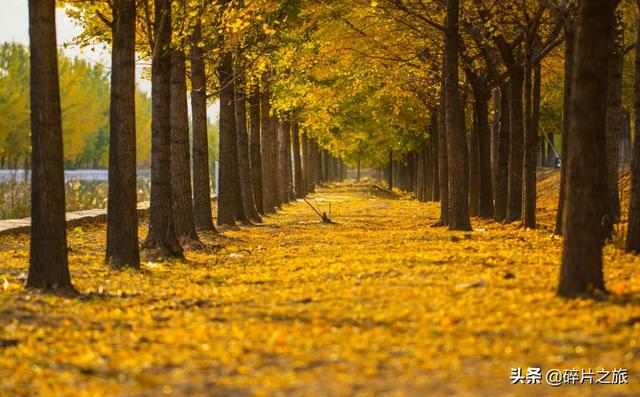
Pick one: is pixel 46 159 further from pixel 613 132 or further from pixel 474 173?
pixel 474 173

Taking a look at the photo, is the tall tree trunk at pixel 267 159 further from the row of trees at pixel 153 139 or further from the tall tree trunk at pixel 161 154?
the tall tree trunk at pixel 161 154

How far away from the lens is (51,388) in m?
6.46

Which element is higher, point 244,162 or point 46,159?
point 244,162

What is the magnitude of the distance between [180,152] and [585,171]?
10.6 metres

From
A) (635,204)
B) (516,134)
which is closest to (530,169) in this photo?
(516,134)

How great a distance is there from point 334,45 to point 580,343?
55.9 ft

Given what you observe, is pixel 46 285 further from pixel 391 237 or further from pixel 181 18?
pixel 391 237

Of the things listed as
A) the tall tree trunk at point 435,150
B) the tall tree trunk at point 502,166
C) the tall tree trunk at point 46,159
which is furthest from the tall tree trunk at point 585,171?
the tall tree trunk at point 435,150

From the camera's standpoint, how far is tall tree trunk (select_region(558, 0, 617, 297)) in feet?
28.8

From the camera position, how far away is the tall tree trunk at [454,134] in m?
19.7

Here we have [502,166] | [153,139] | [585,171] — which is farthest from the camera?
[502,166]

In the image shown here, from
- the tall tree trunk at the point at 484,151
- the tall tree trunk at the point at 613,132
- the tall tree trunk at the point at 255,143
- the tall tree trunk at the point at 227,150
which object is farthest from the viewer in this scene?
the tall tree trunk at the point at 255,143

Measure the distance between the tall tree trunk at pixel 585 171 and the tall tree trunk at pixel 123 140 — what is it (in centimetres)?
710

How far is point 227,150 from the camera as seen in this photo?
23.3 meters
